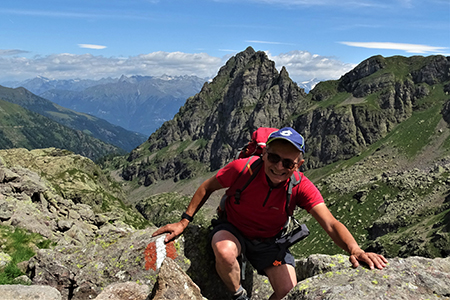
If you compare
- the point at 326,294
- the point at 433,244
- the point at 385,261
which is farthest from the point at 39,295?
the point at 433,244

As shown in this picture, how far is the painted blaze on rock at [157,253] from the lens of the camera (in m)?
10.9

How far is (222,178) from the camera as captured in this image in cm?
1028

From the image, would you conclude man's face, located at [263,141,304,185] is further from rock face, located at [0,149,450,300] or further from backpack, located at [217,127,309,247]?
rock face, located at [0,149,450,300]

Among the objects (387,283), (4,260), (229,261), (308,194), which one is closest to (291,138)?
(308,194)

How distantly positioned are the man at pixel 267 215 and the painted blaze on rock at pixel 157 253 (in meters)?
0.70

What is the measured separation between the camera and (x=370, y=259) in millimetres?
7965

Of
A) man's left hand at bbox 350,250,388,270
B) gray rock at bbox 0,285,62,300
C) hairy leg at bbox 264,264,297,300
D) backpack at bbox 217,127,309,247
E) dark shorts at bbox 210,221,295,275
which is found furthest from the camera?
dark shorts at bbox 210,221,295,275

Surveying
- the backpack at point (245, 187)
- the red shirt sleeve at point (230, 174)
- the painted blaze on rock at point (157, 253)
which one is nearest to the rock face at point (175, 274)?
the painted blaze on rock at point (157, 253)

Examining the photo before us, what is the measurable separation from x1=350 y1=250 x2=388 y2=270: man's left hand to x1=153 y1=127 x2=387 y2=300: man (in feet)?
1.15

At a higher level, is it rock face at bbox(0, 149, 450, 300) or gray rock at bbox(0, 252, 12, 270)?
rock face at bbox(0, 149, 450, 300)

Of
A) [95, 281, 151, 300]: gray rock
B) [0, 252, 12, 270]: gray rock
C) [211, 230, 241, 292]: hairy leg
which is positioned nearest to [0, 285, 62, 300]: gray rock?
[95, 281, 151, 300]: gray rock

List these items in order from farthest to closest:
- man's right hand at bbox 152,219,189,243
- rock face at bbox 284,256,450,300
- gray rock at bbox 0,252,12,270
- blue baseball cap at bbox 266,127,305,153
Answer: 1. gray rock at bbox 0,252,12,270
2. man's right hand at bbox 152,219,189,243
3. blue baseball cap at bbox 266,127,305,153
4. rock face at bbox 284,256,450,300

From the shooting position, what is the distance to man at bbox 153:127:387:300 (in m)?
9.29

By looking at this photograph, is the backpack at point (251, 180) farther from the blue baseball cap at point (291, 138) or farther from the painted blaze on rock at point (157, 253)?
the painted blaze on rock at point (157, 253)
